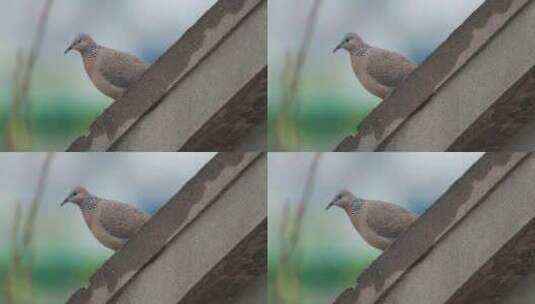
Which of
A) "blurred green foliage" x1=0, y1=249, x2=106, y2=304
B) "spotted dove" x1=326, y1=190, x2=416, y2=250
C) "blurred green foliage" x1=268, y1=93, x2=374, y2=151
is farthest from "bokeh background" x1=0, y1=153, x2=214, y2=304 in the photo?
"spotted dove" x1=326, y1=190, x2=416, y2=250

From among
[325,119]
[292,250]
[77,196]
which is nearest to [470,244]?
[292,250]

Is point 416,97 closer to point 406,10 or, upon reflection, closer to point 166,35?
point 406,10

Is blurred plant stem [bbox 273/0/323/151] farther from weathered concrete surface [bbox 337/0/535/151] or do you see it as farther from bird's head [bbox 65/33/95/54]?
bird's head [bbox 65/33/95/54]

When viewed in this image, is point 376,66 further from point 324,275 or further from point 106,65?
point 106,65

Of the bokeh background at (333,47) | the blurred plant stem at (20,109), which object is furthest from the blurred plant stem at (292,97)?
the blurred plant stem at (20,109)

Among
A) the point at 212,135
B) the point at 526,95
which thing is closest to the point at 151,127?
the point at 212,135

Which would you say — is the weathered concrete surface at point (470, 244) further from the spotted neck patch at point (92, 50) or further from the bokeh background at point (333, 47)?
the spotted neck patch at point (92, 50)
